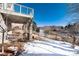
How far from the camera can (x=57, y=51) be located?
6.23 feet

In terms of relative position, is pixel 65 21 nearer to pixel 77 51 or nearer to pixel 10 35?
pixel 77 51

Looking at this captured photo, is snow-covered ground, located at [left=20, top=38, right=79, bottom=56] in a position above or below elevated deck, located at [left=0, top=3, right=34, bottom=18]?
below

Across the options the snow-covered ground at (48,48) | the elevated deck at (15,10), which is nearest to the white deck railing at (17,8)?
the elevated deck at (15,10)

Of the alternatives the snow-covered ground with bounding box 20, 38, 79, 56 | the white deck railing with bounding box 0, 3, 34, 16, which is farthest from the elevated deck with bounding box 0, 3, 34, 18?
the snow-covered ground with bounding box 20, 38, 79, 56

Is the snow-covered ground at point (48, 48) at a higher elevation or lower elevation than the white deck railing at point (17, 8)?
lower

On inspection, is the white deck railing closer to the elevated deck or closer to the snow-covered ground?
the elevated deck

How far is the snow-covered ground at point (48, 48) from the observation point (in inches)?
74.3

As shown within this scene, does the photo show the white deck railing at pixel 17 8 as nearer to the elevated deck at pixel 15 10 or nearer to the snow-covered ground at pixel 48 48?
the elevated deck at pixel 15 10

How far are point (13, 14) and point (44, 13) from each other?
30cm

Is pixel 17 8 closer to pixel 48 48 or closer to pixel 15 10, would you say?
pixel 15 10

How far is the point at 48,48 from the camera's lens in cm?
191

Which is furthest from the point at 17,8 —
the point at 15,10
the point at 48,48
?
the point at 48,48

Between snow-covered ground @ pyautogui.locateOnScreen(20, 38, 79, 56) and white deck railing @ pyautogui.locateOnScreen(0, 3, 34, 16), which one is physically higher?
white deck railing @ pyautogui.locateOnScreen(0, 3, 34, 16)

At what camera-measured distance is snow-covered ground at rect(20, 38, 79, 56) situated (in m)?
1.89
